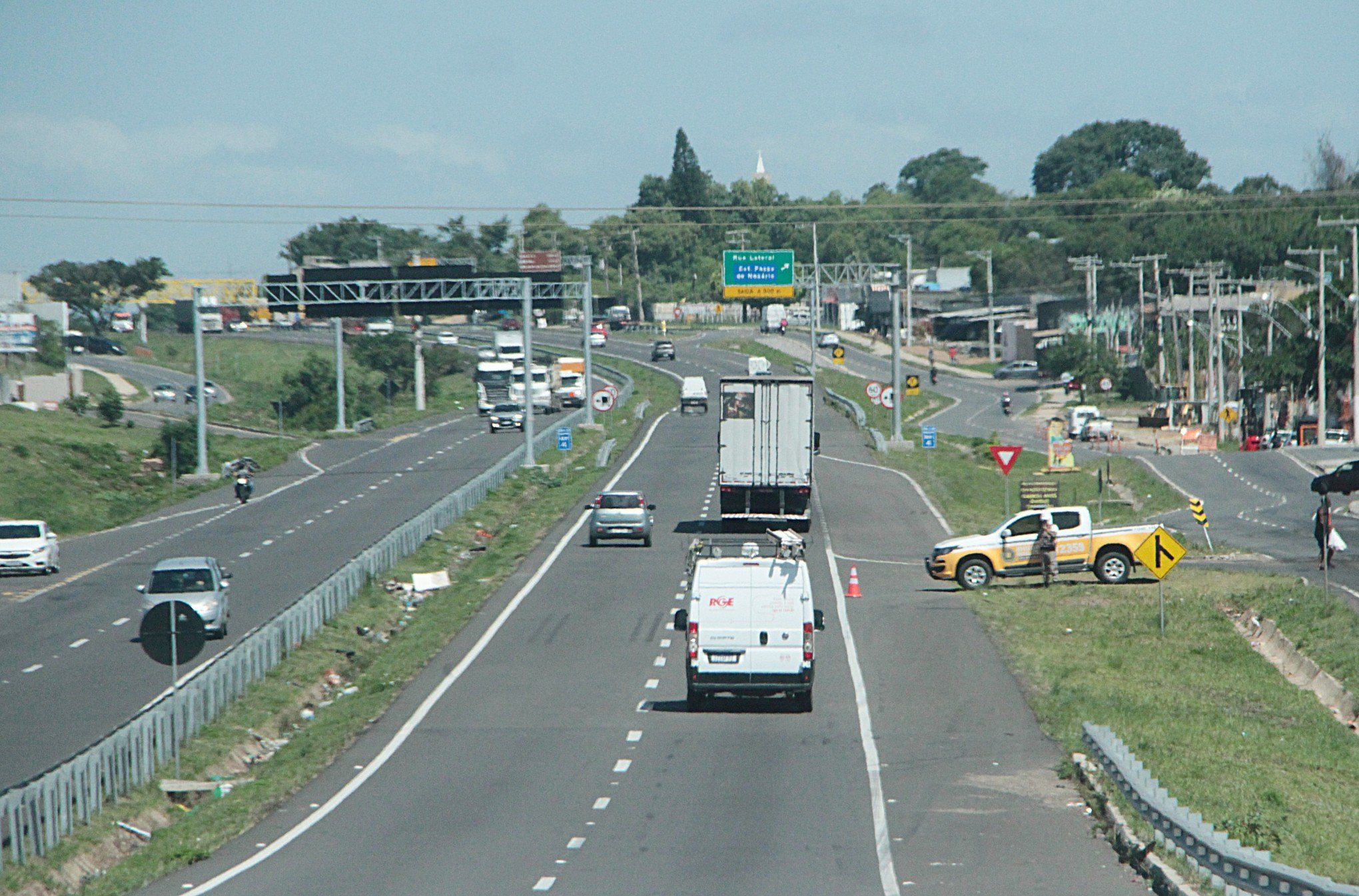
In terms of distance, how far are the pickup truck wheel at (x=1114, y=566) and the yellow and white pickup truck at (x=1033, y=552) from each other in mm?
15

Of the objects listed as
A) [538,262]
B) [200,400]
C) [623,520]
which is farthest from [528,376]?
[538,262]

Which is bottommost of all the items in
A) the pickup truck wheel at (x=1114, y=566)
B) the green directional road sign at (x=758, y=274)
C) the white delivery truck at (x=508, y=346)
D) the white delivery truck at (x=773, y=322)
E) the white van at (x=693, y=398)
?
the pickup truck wheel at (x=1114, y=566)

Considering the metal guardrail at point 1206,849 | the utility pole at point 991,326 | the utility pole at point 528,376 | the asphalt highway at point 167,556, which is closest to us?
the metal guardrail at point 1206,849

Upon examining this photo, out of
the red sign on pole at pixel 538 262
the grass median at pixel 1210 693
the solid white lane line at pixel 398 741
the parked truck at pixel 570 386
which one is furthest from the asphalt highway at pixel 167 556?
the red sign on pole at pixel 538 262

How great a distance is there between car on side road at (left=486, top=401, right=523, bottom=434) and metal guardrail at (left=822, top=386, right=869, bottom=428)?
709 inches

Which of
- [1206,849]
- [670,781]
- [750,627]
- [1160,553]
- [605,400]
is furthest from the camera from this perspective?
[605,400]

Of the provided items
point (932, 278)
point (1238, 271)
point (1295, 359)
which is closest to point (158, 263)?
point (932, 278)

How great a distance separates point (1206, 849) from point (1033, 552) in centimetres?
2403

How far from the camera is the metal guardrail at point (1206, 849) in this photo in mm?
11523

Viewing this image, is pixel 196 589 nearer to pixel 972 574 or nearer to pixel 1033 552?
pixel 972 574

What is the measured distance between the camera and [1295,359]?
288 feet

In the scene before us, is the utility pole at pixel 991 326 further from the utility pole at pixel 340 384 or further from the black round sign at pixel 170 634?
the black round sign at pixel 170 634

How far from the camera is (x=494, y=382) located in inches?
4028

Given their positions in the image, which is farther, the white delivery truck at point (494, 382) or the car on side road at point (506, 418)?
the white delivery truck at point (494, 382)
